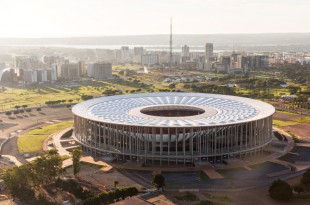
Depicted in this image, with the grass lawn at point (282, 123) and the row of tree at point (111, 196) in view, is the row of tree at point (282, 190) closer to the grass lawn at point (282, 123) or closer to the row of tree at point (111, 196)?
the row of tree at point (111, 196)

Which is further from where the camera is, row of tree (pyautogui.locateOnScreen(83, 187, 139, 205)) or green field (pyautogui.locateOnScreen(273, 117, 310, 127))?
green field (pyautogui.locateOnScreen(273, 117, 310, 127))

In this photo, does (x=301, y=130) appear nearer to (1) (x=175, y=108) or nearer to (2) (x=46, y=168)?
(1) (x=175, y=108)

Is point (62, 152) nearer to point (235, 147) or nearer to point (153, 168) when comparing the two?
point (153, 168)

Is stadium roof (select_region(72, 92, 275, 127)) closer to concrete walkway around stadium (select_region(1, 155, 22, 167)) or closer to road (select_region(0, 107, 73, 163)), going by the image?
concrete walkway around stadium (select_region(1, 155, 22, 167))

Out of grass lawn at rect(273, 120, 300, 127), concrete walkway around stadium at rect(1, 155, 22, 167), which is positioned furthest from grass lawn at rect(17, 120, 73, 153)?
grass lawn at rect(273, 120, 300, 127)

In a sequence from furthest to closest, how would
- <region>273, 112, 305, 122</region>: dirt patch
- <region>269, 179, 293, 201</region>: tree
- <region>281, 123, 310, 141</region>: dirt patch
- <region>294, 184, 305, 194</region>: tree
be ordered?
1. <region>273, 112, 305, 122</region>: dirt patch
2. <region>281, 123, 310, 141</region>: dirt patch
3. <region>294, 184, 305, 194</region>: tree
4. <region>269, 179, 293, 201</region>: tree

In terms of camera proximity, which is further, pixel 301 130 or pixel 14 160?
pixel 301 130

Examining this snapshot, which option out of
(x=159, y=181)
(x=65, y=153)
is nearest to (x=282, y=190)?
(x=159, y=181)
